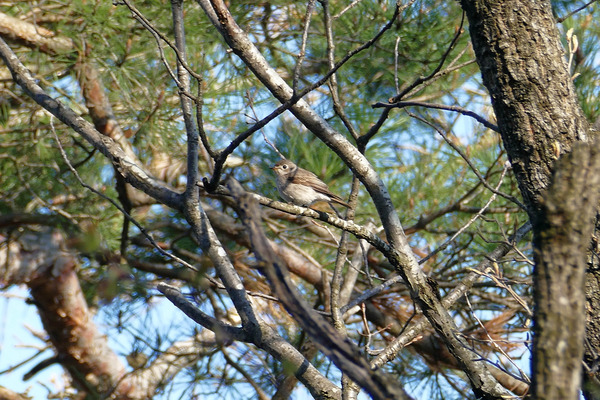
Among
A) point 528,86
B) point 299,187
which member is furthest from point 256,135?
point 528,86

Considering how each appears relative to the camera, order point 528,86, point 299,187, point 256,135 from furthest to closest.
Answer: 1. point 256,135
2. point 299,187
3. point 528,86

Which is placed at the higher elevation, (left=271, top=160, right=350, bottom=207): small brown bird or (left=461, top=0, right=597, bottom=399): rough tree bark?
(left=271, top=160, right=350, bottom=207): small brown bird

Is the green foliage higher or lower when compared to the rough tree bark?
higher

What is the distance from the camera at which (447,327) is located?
2352 mm

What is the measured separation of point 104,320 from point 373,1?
3439 millimetres

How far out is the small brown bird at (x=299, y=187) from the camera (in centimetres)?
453

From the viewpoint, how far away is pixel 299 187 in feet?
14.9

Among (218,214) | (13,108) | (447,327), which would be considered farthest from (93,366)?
(447,327)

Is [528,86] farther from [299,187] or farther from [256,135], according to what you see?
[256,135]

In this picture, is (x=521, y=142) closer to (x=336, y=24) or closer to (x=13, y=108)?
(x=336, y=24)

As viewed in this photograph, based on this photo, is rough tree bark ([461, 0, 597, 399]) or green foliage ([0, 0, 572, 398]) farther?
green foliage ([0, 0, 572, 398])

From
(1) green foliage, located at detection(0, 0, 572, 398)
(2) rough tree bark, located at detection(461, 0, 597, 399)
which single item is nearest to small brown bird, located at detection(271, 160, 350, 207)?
(1) green foliage, located at detection(0, 0, 572, 398)

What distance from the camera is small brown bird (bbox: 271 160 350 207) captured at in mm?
4531

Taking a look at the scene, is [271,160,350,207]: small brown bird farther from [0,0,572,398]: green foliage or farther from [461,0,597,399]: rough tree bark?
[461,0,597,399]: rough tree bark
